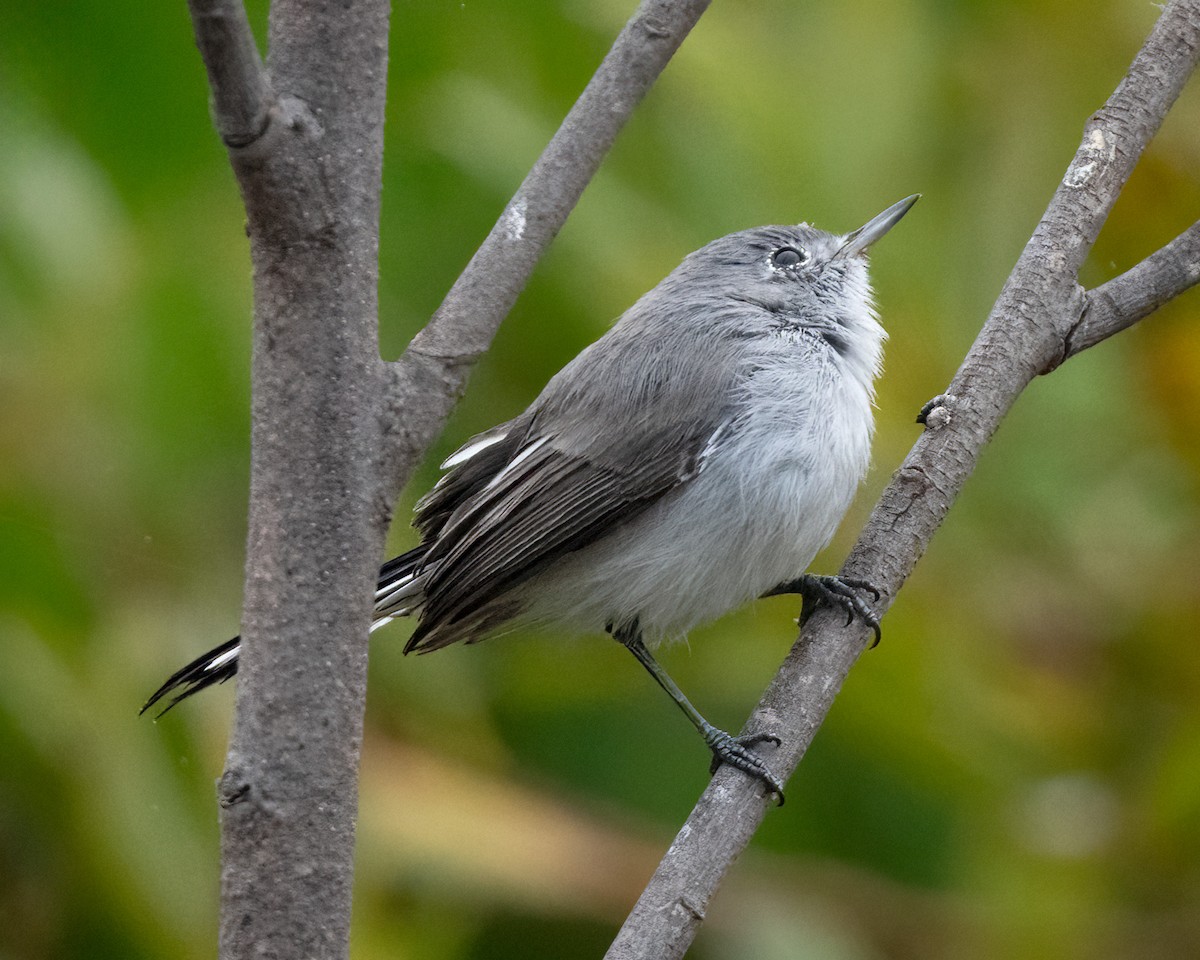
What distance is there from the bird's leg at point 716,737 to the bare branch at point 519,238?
706 millimetres

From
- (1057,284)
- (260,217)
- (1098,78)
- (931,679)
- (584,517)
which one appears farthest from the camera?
(1098,78)

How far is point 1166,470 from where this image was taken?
3189 millimetres

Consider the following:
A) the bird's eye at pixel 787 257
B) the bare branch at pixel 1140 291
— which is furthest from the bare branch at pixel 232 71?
the bird's eye at pixel 787 257

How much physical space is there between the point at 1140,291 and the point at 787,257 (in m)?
0.85

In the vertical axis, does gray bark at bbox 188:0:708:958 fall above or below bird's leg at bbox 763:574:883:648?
below

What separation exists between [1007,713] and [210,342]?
191 centimetres

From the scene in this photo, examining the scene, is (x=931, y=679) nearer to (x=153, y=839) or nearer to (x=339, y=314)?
(x=153, y=839)

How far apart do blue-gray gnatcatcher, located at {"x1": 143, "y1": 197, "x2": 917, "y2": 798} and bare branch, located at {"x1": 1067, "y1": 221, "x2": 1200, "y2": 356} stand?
473 millimetres

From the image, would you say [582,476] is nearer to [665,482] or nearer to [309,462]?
[665,482]

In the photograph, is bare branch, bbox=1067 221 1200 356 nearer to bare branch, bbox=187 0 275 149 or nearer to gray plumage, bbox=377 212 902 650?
gray plumage, bbox=377 212 902 650

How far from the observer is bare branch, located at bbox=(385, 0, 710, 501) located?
5.02 ft

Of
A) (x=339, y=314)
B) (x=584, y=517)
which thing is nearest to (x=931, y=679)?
(x=584, y=517)

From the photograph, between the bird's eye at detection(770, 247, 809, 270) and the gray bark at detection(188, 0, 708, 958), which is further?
the bird's eye at detection(770, 247, 809, 270)

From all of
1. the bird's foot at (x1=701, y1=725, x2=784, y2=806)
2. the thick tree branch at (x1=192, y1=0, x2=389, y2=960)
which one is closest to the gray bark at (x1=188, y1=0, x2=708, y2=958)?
the thick tree branch at (x1=192, y1=0, x2=389, y2=960)
